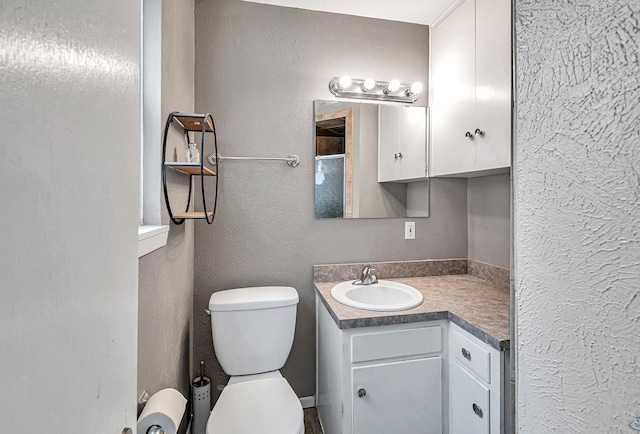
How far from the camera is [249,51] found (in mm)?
1834

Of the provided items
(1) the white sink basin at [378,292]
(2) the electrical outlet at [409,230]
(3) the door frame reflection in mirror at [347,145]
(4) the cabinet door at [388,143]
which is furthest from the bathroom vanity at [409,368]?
(4) the cabinet door at [388,143]

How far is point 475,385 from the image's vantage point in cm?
124

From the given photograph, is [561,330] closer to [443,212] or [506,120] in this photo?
[506,120]

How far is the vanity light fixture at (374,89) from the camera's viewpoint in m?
1.91

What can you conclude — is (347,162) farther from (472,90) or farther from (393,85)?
(472,90)

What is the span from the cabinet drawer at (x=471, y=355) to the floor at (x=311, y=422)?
3.08ft

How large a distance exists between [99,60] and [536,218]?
Result: 759 millimetres

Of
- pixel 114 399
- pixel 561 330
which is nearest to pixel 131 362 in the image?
Answer: pixel 114 399

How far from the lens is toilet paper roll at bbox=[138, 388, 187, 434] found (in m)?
0.74

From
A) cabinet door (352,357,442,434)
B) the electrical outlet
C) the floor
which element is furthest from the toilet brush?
the electrical outlet

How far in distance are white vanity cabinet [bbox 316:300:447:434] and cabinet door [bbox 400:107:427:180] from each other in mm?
1001

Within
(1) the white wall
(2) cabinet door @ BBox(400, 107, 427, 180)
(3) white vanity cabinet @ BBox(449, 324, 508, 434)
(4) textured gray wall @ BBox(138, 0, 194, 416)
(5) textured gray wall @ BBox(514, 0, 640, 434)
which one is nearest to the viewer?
A: (1) the white wall

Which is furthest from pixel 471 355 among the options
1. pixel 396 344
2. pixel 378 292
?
pixel 378 292

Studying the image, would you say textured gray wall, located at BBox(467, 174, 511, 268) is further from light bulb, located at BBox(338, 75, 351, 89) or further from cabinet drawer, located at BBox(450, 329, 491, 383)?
light bulb, located at BBox(338, 75, 351, 89)
